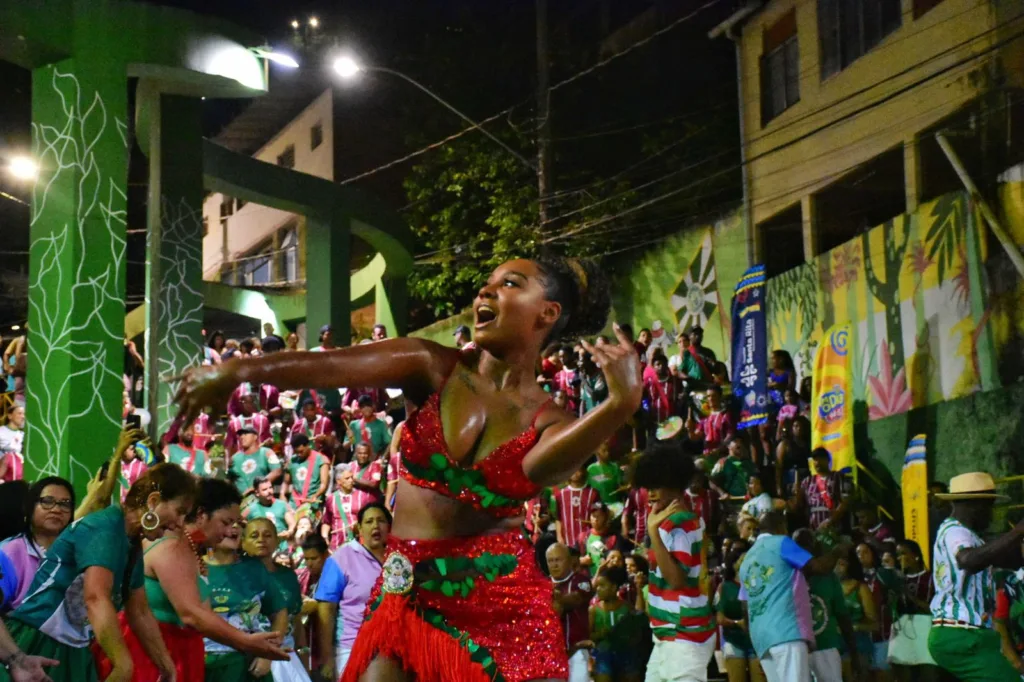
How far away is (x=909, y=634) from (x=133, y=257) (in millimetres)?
30572

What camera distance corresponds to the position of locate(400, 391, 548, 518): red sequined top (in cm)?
421

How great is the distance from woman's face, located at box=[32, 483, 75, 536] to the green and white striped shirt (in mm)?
4543

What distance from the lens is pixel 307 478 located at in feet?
48.4

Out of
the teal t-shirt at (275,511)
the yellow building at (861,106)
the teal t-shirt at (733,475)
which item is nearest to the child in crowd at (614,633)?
the teal t-shirt at (733,475)

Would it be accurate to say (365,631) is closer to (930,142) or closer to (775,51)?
(930,142)

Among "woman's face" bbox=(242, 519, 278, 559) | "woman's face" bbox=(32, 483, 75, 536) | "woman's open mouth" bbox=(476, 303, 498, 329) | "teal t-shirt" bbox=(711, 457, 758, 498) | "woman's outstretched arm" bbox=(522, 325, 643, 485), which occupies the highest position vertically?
"woman's open mouth" bbox=(476, 303, 498, 329)

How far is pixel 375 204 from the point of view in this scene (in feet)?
77.2

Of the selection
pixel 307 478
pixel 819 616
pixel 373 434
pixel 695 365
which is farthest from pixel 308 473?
pixel 819 616

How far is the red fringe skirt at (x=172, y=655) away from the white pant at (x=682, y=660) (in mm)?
3794

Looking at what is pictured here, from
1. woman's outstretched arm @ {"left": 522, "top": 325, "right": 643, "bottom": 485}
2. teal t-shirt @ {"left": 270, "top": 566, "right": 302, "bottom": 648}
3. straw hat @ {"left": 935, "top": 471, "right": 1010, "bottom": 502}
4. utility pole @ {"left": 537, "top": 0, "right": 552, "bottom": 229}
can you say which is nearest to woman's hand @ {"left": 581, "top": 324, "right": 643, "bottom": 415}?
woman's outstretched arm @ {"left": 522, "top": 325, "right": 643, "bottom": 485}

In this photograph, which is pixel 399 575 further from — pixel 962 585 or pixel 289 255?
pixel 289 255

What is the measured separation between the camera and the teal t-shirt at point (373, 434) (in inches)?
604

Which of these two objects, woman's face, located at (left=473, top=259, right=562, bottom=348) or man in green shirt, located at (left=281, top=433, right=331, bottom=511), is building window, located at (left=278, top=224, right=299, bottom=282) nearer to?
man in green shirt, located at (left=281, top=433, right=331, bottom=511)

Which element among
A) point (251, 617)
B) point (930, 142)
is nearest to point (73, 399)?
point (251, 617)
